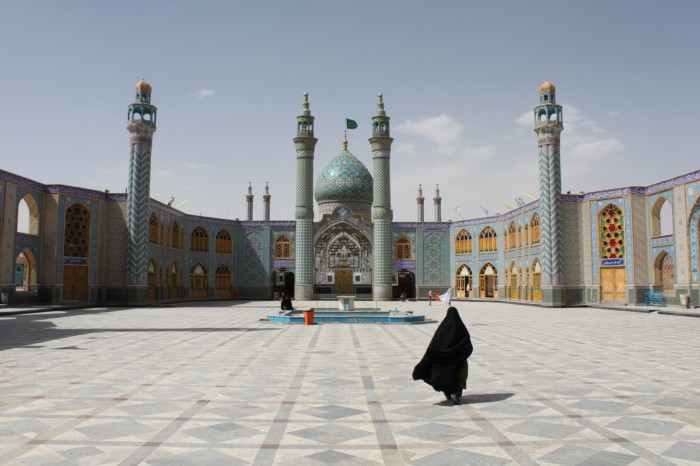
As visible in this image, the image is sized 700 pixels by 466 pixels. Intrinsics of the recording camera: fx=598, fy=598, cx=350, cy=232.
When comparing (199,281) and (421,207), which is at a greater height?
(421,207)

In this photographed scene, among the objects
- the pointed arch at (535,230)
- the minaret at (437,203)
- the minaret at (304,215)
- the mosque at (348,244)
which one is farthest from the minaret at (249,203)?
the pointed arch at (535,230)

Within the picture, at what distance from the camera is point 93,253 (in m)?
28.1

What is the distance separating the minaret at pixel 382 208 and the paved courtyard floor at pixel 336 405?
24810 millimetres

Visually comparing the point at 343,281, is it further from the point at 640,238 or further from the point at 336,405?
the point at 336,405

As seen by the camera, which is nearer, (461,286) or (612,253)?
(612,253)

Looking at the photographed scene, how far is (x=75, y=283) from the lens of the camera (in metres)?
27.8

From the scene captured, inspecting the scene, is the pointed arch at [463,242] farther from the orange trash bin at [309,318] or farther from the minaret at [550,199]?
the orange trash bin at [309,318]

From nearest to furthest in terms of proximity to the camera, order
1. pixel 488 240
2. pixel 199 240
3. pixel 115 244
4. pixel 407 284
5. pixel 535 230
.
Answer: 1. pixel 115 244
2. pixel 535 230
3. pixel 199 240
4. pixel 488 240
5. pixel 407 284

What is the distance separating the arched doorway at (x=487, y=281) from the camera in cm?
3809

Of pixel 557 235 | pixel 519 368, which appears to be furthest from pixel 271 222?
pixel 519 368

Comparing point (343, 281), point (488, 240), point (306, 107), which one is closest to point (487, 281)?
point (488, 240)

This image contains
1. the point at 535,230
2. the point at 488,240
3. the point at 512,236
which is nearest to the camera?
the point at 535,230

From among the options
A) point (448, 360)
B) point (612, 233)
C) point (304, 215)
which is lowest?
point (448, 360)

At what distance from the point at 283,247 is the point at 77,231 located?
1476cm
